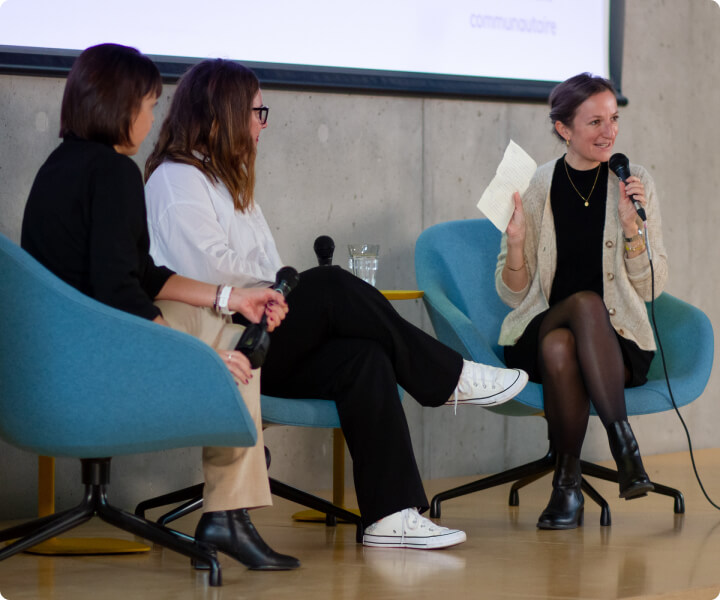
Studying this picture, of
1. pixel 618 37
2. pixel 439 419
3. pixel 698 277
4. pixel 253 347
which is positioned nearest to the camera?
pixel 253 347

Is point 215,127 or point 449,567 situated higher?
point 215,127

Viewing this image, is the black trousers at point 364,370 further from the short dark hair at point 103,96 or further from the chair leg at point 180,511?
the short dark hair at point 103,96

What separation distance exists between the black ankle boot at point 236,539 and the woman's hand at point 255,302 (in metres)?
0.42

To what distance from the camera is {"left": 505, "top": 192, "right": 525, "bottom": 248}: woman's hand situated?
116 inches

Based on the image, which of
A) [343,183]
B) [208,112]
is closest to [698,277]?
[343,183]

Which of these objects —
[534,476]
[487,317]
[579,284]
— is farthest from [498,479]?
[579,284]

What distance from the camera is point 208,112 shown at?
251 cm

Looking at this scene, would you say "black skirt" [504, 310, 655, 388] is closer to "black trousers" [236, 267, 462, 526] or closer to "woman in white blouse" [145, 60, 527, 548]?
"woman in white blouse" [145, 60, 527, 548]

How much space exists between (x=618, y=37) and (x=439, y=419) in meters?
1.71

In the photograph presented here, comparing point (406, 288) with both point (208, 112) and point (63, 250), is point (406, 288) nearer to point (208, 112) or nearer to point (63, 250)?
point (208, 112)

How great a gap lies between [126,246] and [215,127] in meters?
0.61

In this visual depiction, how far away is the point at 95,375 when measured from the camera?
1967 mm

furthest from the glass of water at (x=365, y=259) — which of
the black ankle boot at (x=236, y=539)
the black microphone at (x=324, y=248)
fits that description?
the black ankle boot at (x=236, y=539)

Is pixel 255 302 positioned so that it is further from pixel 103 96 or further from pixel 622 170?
pixel 622 170
